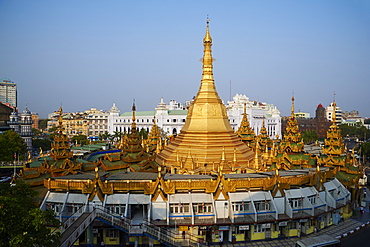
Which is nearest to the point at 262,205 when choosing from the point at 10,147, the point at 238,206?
the point at 238,206

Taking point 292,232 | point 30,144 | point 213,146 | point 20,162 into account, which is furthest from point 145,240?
point 30,144

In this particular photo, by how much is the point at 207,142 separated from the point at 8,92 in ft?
635

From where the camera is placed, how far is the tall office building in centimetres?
18250

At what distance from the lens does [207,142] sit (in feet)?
114

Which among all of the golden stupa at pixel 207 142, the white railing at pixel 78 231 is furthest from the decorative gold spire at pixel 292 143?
the white railing at pixel 78 231

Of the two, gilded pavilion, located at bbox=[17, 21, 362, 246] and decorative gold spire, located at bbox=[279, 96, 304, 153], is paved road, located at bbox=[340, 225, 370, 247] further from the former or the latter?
decorative gold spire, located at bbox=[279, 96, 304, 153]

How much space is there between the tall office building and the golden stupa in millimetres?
182946

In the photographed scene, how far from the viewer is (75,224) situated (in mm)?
18594

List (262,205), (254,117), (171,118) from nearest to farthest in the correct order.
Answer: (262,205)
(171,118)
(254,117)

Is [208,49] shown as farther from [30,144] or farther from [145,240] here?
[30,144]

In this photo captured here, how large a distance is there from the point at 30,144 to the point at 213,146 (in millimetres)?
59665

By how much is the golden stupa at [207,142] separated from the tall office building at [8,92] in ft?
600

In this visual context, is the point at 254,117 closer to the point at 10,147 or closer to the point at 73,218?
the point at 10,147

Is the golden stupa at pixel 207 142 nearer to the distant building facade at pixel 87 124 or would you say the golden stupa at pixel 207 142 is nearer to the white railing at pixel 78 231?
the white railing at pixel 78 231
